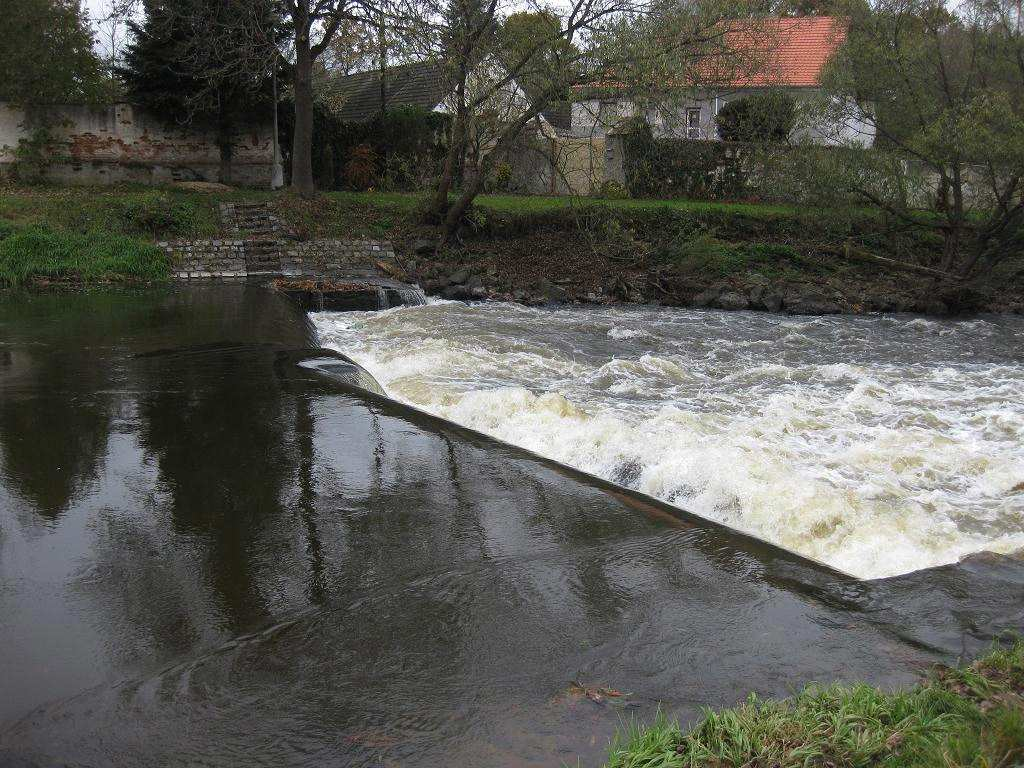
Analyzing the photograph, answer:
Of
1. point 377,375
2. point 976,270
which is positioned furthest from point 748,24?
point 377,375

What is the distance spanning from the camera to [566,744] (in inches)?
125

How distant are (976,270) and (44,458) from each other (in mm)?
17759

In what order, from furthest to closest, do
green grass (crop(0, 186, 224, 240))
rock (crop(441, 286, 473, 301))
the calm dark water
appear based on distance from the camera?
rock (crop(441, 286, 473, 301))
green grass (crop(0, 186, 224, 240))
the calm dark water

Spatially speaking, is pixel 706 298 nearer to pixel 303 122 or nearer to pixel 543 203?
pixel 543 203

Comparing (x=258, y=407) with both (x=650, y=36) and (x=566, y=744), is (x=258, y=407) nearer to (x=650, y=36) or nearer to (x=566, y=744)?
(x=566, y=744)

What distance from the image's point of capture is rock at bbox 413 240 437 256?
18859 millimetres

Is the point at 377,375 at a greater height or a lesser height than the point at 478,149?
lesser

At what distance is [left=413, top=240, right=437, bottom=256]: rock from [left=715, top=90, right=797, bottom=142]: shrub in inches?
349


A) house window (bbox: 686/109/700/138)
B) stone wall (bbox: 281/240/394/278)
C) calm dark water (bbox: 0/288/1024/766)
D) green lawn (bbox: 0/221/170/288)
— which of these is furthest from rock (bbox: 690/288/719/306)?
calm dark water (bbox: 0/288/1024/766)

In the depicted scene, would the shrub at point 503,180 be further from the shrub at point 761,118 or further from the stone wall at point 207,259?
the stone wall at point 207,259

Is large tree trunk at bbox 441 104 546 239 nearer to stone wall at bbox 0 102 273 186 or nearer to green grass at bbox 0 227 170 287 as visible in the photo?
green grass at bbox 0 227 170 287

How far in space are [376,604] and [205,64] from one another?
1864 cm

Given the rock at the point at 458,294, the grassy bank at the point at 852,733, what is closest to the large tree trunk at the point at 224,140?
the rock at the point at 458,294

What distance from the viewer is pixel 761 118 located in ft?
75.5
